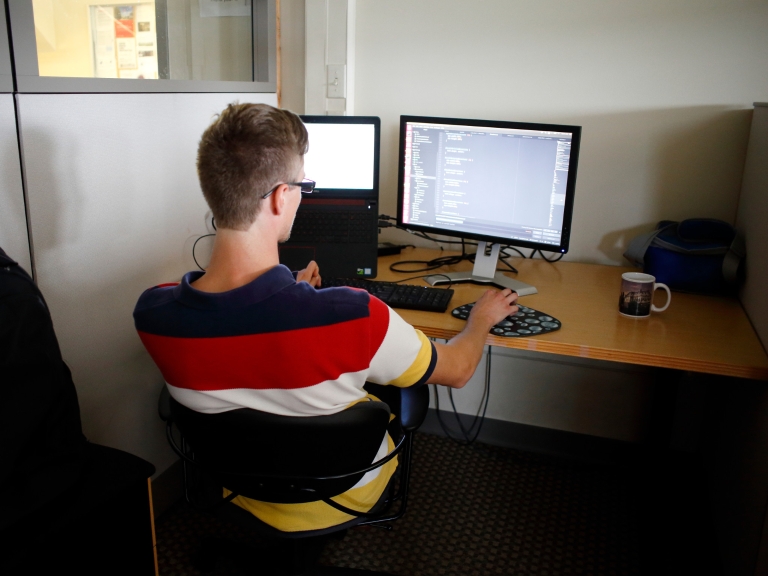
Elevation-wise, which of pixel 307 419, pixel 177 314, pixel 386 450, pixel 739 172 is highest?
pixel 739 172

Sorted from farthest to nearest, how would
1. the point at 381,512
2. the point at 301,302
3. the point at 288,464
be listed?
the point at 381,512, the point at 288,464, the point at 301,302

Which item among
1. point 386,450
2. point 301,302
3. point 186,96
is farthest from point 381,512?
point 186,96

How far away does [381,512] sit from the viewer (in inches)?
54.9

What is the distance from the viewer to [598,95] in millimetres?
2092

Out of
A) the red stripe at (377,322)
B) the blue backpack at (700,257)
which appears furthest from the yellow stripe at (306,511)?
the blue backpack at (700,257)

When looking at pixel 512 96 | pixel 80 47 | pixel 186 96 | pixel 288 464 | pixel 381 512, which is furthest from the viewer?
pixel 512 96

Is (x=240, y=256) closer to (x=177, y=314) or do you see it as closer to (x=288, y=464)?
(x=177, y=314)

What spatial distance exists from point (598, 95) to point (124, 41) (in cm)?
142

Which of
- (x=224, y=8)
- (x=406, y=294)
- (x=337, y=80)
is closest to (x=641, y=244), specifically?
(x=406, y=294)

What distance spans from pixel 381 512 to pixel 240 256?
0.63 meters

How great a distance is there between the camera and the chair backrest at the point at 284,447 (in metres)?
1.10

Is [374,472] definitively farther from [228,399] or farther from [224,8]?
[224,8]

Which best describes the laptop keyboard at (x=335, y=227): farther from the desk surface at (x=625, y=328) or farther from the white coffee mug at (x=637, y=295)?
the white coffee mug at (x=637, y=295)

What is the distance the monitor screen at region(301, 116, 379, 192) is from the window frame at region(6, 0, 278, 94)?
341mm
